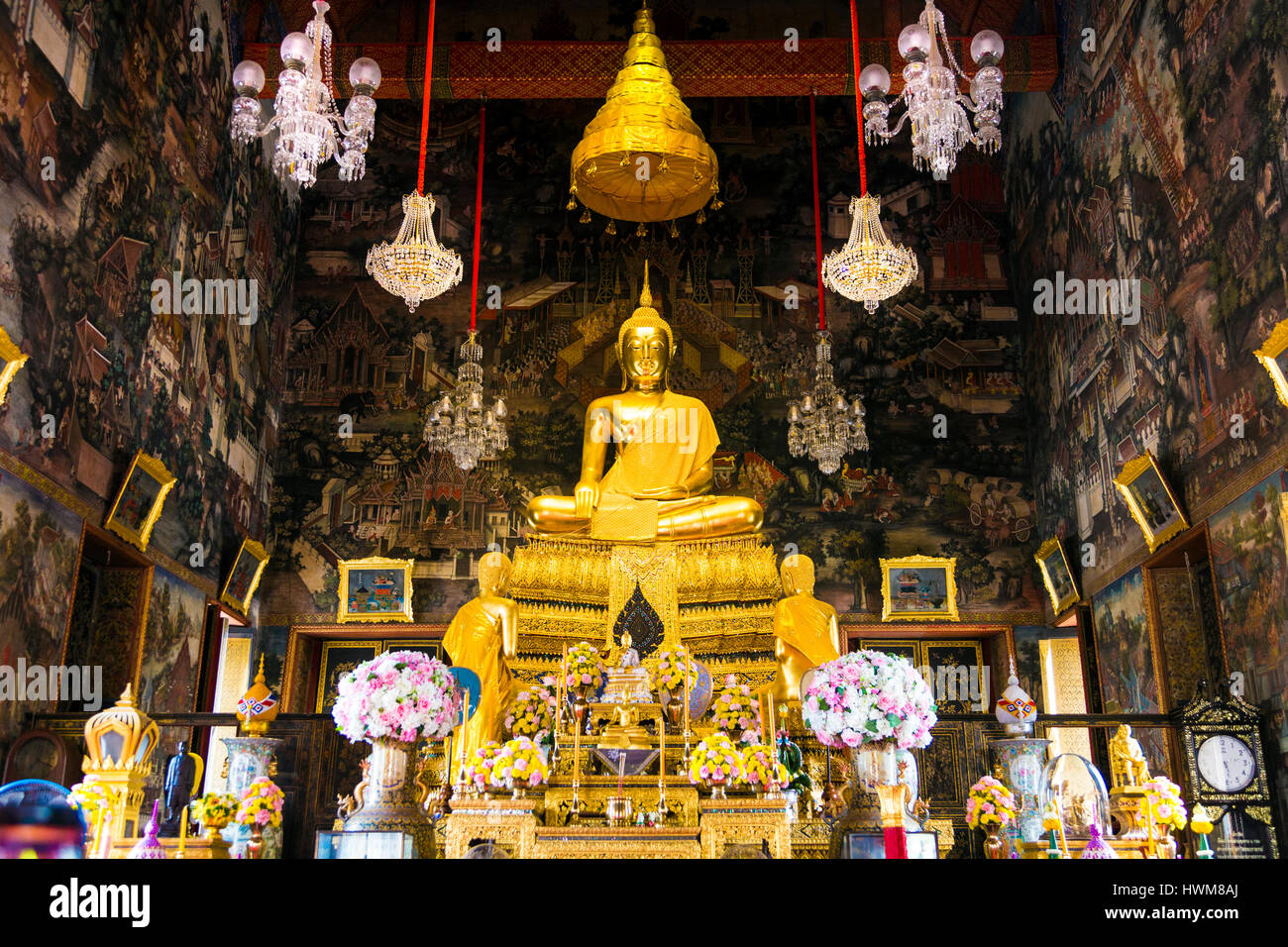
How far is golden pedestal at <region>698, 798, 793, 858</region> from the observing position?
4.82m

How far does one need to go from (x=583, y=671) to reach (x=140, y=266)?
421 centimetres

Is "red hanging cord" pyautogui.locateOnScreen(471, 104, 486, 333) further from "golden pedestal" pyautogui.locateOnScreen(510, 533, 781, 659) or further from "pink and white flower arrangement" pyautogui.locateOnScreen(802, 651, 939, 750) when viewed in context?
"pink and white flower arrangement" pyautogui.locateOnScreen(802, 651, 939, 750)

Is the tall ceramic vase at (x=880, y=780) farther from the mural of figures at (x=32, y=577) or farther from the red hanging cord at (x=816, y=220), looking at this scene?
the red hanging cord at (x=816, y=220)

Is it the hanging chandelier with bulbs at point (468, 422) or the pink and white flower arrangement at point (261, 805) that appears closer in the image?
the pink and white flower arrangement at point (261, 805)

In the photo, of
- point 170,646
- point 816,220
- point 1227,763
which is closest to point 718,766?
point 1227,763

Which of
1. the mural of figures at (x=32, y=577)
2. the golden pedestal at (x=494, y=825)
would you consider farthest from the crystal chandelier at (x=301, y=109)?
the golden pedestal at (x=494, y=825)

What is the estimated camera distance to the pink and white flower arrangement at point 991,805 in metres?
4.75

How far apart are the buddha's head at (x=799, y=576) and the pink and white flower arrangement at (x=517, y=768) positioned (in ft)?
8.89

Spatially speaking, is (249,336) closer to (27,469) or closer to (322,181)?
(322,181)

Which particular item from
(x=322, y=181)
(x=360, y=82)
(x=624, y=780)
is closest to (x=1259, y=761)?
(x=624, y=780)

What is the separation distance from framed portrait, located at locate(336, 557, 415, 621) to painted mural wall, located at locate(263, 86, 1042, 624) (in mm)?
155

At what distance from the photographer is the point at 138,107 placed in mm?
7430

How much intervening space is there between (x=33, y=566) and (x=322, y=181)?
634 cm

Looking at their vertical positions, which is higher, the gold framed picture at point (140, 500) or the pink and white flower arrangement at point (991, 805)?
the gold framed picture at point (140, 500)
